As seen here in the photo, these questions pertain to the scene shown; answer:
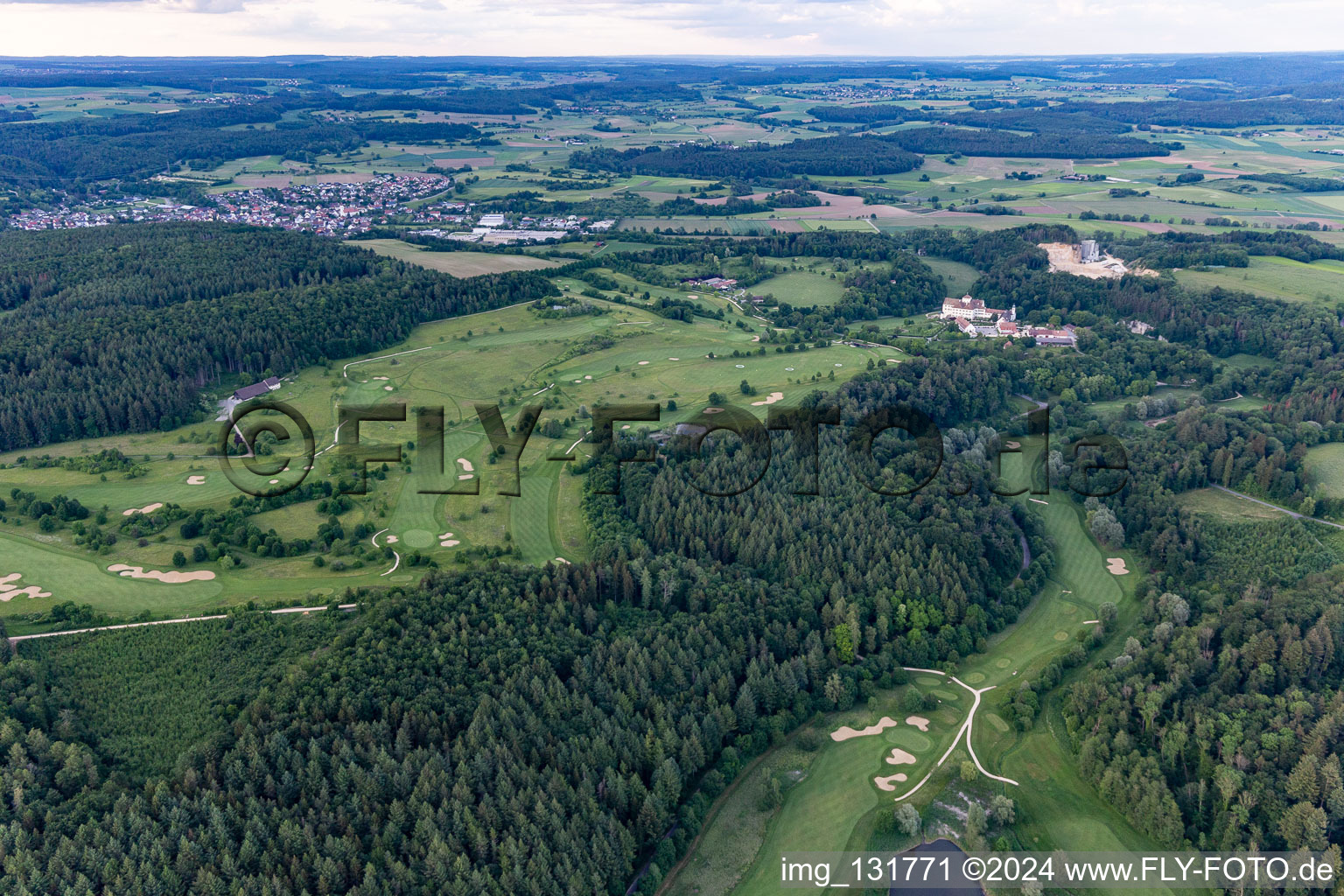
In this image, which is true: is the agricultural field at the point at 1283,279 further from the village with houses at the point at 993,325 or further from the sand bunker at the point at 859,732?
the sand bunker at the point at 859,732

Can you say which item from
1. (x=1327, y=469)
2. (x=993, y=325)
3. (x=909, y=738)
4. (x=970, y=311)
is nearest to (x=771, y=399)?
(x=993, y=325)

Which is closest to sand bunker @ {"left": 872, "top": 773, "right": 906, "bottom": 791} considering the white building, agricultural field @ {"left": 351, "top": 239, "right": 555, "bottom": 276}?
the white building

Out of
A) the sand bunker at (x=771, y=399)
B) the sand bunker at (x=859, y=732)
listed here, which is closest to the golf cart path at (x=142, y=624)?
the sand bunker at (x=859, y=732)

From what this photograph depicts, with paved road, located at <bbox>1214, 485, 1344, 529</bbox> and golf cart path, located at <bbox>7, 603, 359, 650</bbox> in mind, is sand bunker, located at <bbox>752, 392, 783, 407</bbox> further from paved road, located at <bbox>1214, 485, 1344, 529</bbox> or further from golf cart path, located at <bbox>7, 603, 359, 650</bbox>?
golf cart path, located at <bbox>7, 603, 359, 650</bbox>

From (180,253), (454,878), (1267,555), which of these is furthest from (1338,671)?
(180,253)

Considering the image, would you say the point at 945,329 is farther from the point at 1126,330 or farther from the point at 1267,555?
the point at 1267,555
